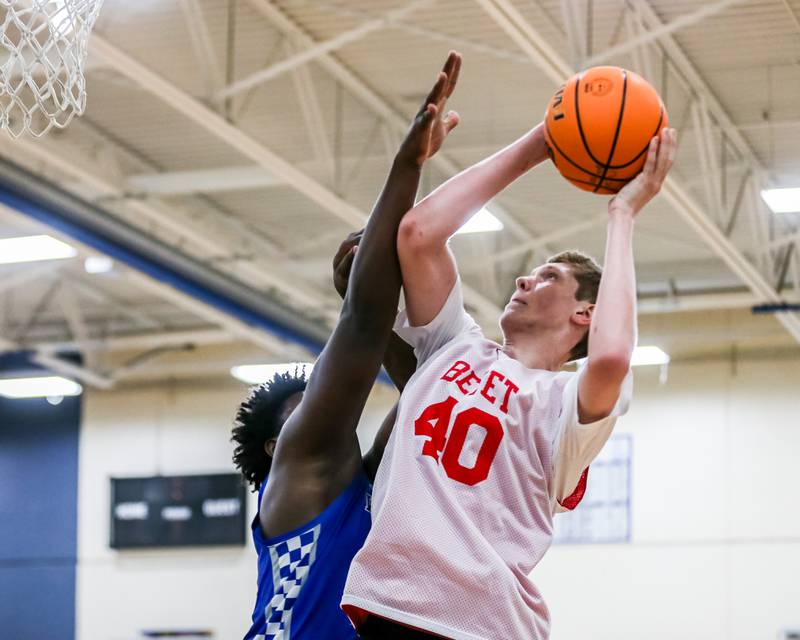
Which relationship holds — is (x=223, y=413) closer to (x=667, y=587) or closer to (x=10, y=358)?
(x=10, y=358)

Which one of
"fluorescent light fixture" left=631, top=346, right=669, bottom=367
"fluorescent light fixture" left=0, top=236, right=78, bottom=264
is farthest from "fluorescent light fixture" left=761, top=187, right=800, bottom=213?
"fluorescent light fixture" left=0, top=236, right=78, bottom=264

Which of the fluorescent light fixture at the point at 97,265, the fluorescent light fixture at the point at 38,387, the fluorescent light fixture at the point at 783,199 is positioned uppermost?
the fluorescent light fixture at the point at 783,199

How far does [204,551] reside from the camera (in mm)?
17953

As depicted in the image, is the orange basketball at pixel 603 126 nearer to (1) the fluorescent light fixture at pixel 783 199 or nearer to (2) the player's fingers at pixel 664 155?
(2) the player's fingers at pixel 664 155

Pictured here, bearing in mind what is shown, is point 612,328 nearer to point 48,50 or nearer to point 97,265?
point 48,50

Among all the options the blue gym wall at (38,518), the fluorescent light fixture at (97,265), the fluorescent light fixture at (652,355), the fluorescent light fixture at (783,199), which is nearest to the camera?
the fluorescent light fixture at (783,199)

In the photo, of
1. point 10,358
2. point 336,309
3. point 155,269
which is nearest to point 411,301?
point 155,269

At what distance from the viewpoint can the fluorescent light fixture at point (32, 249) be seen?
1391 centimetres

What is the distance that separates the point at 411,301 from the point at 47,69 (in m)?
2.47

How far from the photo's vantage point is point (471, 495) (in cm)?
292

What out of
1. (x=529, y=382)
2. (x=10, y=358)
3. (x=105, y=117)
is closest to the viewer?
(x=529, y=382)

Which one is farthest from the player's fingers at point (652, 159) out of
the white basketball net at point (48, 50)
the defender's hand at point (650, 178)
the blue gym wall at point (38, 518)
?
the blue gym wall at point (38, 518)

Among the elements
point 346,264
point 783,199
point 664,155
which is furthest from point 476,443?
point 783,199

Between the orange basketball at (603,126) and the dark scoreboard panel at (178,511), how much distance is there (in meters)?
15.0
